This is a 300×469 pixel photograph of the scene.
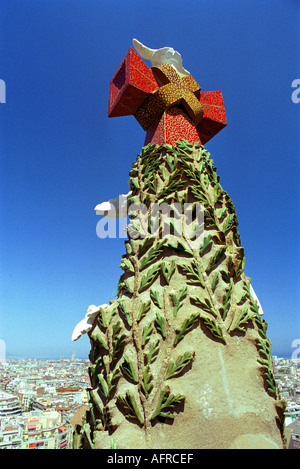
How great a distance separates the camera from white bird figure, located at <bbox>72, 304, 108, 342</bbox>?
3123 mm

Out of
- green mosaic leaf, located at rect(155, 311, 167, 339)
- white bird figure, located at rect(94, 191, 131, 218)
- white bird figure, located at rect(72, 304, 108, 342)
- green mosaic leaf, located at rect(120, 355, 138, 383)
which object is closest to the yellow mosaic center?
white bird figure, located at rect(94, 191, 131, 218)

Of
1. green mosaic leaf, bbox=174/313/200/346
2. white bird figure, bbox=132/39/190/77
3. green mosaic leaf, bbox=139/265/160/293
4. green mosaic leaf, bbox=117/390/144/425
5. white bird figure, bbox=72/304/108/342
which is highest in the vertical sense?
white bird figure, bbox=132/39/190/77

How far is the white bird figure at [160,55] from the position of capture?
4.48m

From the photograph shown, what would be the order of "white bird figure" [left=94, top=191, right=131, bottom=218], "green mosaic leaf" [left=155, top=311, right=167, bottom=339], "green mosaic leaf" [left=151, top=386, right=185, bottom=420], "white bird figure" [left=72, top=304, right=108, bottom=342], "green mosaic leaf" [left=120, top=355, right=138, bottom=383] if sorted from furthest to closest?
"white bird figure" [left=94, top=191, right=131, bottom=218]
"white bird figure" [left=72, top=304, right=108, bottom=342]
"green mosaic leaf" [left=155, top=311, right=167, bottom=339]
"green mosaic leaf" [left=120, top=355, right=138, bottom=383]
"green mosaic leaf" [left=151, top=386, right=185, bottom=420]

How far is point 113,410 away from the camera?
8.25ft

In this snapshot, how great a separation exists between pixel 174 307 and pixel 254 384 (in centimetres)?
94

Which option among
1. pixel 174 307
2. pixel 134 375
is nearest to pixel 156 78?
pixel 174 307

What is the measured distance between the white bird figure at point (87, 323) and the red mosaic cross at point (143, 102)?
2.25 metres

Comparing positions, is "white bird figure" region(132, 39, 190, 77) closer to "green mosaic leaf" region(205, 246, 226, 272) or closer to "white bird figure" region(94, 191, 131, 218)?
"white bird figure" region(94, 191, 131, 218)

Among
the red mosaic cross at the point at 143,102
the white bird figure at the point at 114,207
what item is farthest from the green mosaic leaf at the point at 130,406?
the red mosaic cross at the point at 143,102

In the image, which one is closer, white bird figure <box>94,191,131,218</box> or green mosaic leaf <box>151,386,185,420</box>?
green mosaic leaf <box>151,386,185,420</box>

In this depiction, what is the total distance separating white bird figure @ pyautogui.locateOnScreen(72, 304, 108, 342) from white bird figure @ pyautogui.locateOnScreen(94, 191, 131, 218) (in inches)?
56.1

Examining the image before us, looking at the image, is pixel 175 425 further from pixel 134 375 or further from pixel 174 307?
pixel 174 307

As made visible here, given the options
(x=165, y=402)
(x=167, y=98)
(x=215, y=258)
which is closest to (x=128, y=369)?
(x=165, y=402)
